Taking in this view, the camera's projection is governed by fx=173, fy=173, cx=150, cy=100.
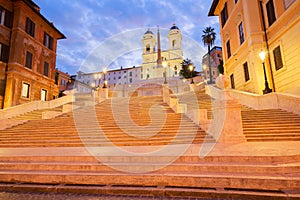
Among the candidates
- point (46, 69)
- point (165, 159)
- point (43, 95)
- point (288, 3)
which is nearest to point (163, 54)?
point (46, 69)

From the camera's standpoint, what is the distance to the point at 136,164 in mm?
4289

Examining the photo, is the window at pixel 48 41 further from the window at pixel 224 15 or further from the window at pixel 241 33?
the window at pixel 241 33

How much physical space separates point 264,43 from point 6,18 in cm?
2598

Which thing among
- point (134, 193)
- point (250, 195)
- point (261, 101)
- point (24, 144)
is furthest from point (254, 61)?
point (24, 144)

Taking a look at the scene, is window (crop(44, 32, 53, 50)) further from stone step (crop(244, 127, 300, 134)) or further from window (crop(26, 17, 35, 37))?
stone step (crop(244, 127, 300, 134))

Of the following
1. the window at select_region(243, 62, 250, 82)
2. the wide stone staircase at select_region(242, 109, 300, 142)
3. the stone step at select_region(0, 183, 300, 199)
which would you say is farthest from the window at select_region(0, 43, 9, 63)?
the window at select_region(243, 62, 250, 82)

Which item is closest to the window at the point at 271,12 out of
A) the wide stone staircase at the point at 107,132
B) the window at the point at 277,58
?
the window at the point at 277,58

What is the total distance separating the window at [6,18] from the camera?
18.7 meters

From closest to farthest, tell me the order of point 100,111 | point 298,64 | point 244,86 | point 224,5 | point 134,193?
point 134,193 → point 298,64 → point 100,111 → point 244,86 → point 224,5

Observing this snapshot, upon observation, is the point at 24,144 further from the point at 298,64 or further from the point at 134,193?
the point at 298,64

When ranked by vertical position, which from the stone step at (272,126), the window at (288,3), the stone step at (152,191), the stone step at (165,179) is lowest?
the stone step at (152,191)

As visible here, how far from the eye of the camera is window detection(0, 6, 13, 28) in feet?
61.5

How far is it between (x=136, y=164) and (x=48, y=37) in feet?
90.5

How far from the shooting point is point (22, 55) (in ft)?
65.0
